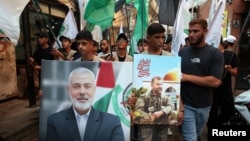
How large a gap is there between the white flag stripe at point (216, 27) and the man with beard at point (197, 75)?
2.13 metres

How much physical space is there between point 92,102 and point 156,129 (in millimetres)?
924

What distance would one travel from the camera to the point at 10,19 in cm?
346

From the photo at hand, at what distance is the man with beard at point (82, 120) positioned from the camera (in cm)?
312

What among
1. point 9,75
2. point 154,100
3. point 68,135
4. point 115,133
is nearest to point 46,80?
point 68,135

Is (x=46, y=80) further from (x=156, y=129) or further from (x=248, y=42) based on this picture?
(x=248, y=42)

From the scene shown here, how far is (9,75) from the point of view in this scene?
28.4 feet

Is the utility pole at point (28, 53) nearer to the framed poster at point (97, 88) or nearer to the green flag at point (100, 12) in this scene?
the green flag at point (100, 12)

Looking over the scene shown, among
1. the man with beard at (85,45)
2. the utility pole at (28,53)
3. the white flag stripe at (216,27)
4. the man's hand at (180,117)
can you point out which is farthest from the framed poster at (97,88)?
the utility pole at (28,53)

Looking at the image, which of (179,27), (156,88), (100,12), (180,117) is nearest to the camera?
(156,88)

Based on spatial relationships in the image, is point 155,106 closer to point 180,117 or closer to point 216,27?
point 180,117

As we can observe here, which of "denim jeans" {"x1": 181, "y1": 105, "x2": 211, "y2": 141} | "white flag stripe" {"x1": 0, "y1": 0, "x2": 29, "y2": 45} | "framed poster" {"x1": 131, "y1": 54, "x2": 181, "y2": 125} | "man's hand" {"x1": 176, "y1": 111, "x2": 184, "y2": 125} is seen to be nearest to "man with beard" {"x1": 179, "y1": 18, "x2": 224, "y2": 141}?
"denim jeans" {"x1": 181, "y1": 105, "x2": 211, "y2": 141}

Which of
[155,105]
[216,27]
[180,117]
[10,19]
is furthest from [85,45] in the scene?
[216,27]

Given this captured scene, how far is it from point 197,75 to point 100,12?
1903 millimetres

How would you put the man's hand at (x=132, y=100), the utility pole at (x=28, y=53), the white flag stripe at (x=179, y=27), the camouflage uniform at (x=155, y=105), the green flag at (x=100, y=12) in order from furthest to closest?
the utility pole at (x=28, y=53)
the white flag stripe at (x=179, y=27)
the green flag at (x=100, y=12)
the camouflage uniform at (x=155, y=105)
the man's hand at (x=132, y=100)
